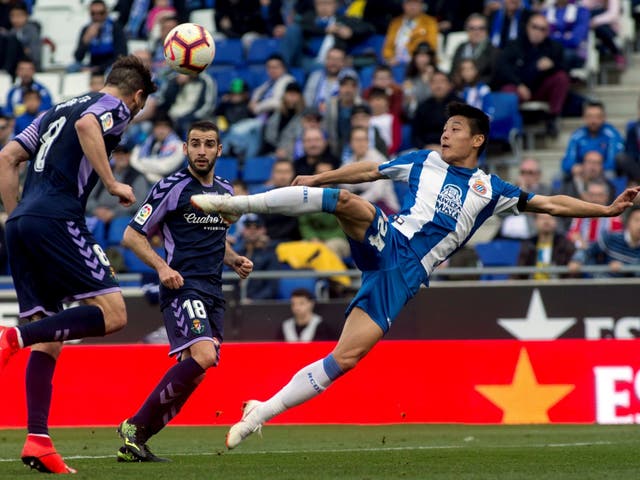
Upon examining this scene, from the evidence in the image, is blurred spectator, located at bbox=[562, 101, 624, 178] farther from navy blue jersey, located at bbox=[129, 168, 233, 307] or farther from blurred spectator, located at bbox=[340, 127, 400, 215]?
navy blue jersey, located at bbox=[129, 168, 233, 307]

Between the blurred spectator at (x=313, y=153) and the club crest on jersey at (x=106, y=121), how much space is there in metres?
9.05

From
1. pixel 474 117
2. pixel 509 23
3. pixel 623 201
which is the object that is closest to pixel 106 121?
pixel 474 117

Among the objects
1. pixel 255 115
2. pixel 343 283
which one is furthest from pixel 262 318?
pixel 255 115

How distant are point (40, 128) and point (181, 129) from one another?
37.6 ft

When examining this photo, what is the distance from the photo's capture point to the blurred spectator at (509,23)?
62.5ft

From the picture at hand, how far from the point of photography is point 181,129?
19969mm

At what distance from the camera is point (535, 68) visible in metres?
18.7

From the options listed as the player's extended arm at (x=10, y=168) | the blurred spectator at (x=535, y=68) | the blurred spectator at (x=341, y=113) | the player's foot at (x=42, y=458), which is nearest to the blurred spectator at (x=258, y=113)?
the blurred spectator at (x=341, y=113)

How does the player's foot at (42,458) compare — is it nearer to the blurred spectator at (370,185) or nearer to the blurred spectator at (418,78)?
the blurred spectator at (370,185)

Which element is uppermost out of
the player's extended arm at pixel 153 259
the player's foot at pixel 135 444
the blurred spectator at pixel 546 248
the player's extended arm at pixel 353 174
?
the player's extended arm at pixel 353 174

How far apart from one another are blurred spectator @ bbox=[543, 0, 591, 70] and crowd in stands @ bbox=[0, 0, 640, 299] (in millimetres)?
20

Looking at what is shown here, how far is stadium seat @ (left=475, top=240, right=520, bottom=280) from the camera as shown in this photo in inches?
636

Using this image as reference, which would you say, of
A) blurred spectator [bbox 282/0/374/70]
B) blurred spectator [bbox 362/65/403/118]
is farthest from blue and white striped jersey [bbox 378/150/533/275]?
blurred spectator [bbox 282/0/374/70]

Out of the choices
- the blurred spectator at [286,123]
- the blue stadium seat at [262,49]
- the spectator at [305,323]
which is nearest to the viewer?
the spectator at [305,323]
